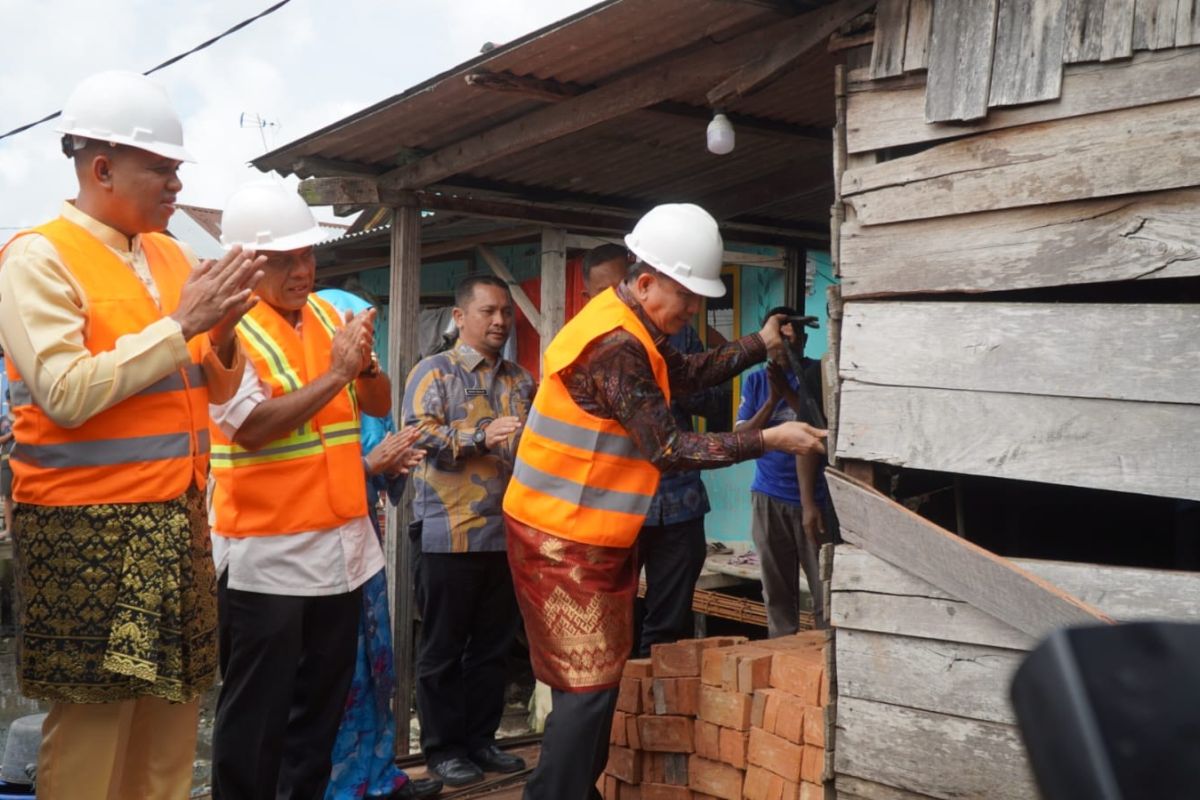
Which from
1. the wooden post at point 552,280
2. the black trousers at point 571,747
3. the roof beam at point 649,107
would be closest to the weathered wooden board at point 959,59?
the roof beam at point 649,107

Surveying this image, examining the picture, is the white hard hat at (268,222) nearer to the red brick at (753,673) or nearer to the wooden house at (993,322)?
the wooden house at (993,322)

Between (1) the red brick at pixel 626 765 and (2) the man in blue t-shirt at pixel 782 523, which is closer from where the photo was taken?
(1) the red brick at pixel 626 765

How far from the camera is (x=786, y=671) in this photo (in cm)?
421

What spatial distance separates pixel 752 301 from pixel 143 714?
20.1 ft

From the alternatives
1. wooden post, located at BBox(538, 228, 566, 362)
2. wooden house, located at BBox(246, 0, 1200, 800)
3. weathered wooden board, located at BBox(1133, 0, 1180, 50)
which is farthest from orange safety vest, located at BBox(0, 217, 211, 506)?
wooden post, located at BBox(538, 228, 566, 362)

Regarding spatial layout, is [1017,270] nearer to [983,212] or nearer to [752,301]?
[983,212]

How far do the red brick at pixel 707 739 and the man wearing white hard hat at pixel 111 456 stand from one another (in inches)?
79.3

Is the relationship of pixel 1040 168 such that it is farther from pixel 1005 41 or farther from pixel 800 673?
pixel 800 673

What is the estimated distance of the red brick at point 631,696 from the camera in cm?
455

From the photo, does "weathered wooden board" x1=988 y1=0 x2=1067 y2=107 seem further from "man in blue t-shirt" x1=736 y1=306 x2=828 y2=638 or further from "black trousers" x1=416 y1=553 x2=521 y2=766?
"black trousers" x1=416 y1=553 x2=521 y2=766

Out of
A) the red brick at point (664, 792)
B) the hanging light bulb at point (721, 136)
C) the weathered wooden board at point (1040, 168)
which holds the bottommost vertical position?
the red brick at point (664, 792)

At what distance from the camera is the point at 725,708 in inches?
172

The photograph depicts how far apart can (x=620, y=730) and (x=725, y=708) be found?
0.48 m

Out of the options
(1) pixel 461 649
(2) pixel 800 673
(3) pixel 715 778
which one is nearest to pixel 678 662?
(3) pixel 715 778
